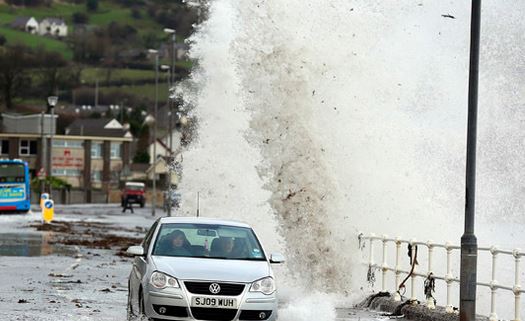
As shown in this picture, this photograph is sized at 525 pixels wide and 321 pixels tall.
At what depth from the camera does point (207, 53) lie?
36062 millimetres

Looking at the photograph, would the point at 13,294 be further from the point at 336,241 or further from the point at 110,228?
the point at 110,228

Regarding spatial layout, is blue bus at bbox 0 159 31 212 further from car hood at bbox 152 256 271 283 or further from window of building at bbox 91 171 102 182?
window of building at bbox 91 171 102 182

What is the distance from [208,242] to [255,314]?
5.57 feet

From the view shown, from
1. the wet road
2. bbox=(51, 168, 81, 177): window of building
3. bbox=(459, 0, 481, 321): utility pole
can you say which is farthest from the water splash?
bbox=(51, 168, 81, 177): window of building

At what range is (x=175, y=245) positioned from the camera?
14453 mm

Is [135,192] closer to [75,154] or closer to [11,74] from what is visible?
[75,154]

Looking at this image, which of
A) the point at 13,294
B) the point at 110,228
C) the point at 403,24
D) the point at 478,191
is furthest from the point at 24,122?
the point at 13,294

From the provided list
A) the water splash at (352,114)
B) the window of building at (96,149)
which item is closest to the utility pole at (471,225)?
the water splash at (352,114)

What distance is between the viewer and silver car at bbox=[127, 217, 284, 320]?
1319cm

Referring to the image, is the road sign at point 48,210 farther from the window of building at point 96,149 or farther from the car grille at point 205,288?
the window of building at point 96,149

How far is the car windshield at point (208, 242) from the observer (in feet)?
47.3

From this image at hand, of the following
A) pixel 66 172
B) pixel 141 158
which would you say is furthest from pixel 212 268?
pixel 141 158

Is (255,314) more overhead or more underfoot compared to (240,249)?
more underfoot

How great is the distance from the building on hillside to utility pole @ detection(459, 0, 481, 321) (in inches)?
3813
